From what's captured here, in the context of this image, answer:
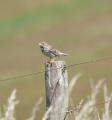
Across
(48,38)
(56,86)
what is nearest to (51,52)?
(56,86)

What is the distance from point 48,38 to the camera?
85.9 feet

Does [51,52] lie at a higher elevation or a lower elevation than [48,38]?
lower

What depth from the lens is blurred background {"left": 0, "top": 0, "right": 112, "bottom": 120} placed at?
18750 millimetres

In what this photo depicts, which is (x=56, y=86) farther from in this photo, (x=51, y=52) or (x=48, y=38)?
(x=48, y=38)

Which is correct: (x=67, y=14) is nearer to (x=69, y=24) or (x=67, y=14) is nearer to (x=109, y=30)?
(x=69, y=24)

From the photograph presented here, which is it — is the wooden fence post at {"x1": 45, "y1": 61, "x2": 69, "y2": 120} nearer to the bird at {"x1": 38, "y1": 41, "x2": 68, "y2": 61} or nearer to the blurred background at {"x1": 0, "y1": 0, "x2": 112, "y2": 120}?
the bird at {"x1": 38, "y1": 41, "x2": 68, "y2": 61}

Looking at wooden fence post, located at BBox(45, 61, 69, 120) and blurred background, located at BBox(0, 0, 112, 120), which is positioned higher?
A: blurred background, located at BBox(0, 0, 112, 120)

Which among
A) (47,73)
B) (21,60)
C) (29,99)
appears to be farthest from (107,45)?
(47,73)

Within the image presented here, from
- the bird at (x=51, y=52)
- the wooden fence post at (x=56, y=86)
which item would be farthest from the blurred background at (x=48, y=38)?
the wooden fence post at (x=56, y=86)

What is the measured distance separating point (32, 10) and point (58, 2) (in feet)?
5.94

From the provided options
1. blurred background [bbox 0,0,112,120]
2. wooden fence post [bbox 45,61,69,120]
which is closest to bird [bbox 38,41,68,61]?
wooden fence post [bbox 45,61,69,120]

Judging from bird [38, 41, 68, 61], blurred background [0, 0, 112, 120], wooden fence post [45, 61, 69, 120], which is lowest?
wooden fence post [45, 61, 69, 120]

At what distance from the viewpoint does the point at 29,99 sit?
682 inches

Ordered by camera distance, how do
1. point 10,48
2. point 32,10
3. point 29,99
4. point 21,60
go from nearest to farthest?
point 29,99 < point 21,60 < point 10,48 < point 32,10
